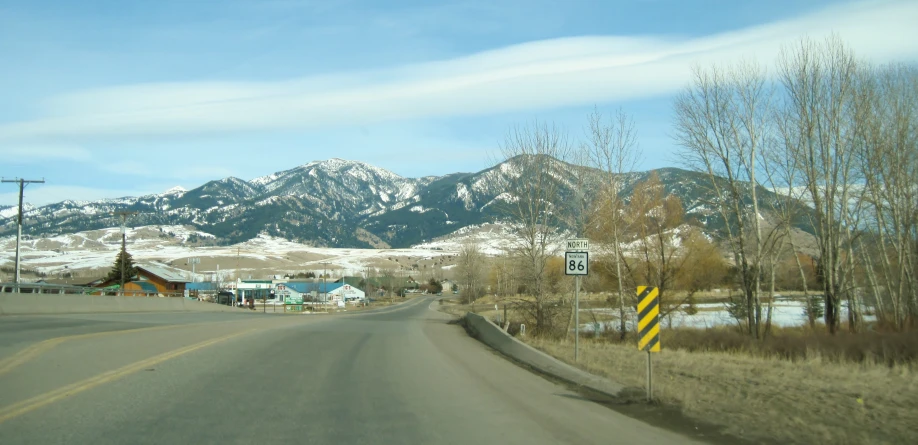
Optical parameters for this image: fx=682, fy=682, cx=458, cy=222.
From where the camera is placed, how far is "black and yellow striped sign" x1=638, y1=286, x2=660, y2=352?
11516 millimetres

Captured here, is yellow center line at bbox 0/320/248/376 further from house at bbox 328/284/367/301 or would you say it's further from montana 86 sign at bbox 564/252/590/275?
house at bbox 328/284/367/301

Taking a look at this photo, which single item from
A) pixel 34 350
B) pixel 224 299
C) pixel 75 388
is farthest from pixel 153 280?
pixel 75 388

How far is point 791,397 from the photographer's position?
10.7 metres

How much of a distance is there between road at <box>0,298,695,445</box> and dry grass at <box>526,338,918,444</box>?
51.8 inches

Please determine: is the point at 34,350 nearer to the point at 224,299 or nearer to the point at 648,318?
the point at 648,318

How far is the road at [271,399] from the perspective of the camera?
783 centimetres

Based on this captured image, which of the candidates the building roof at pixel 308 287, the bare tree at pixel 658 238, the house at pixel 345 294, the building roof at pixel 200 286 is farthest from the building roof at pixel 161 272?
the bare tree at pixel 658 238

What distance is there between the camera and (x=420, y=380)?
42.1 feet

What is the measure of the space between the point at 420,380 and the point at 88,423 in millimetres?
6076

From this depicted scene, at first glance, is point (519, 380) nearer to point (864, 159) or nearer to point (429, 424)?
point (429, 424)

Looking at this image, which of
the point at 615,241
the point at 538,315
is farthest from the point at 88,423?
the point at 615,241

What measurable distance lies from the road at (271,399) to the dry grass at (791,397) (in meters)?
1.32

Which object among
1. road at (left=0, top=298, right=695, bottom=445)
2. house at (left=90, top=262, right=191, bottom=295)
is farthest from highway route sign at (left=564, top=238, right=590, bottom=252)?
house at (left=90, top=262, right=191, bottom=295)

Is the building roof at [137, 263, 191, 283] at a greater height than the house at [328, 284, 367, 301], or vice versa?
the building roof at [137, 263, 191, 283]
